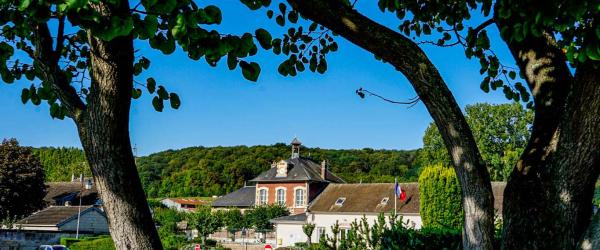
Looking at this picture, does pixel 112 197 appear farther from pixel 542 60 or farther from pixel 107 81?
pixel 542 60

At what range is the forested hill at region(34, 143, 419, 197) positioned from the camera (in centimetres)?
9238

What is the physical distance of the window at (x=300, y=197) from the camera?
160 ft

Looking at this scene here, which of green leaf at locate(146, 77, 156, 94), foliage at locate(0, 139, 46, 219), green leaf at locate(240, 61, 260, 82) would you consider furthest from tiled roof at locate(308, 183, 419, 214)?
green leaf at locate(240, 61, 260, 82)

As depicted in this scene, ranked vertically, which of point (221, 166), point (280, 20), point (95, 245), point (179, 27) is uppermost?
point (221, 166)

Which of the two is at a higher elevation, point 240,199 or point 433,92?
point 433,92

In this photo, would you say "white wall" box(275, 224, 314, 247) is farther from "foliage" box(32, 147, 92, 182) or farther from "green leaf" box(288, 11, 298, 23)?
"foliage" box(32, 147, 92, 182)

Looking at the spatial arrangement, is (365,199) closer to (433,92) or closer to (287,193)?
(287,193)

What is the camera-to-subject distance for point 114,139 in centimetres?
330

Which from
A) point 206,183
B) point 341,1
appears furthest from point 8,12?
point 206,183

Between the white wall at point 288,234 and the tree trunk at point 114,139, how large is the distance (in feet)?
123

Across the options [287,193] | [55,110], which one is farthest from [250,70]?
[287,193]

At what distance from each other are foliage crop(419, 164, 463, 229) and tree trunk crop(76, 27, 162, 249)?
68.9 ft

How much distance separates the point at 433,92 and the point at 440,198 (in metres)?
20.8

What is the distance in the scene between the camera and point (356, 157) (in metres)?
102
